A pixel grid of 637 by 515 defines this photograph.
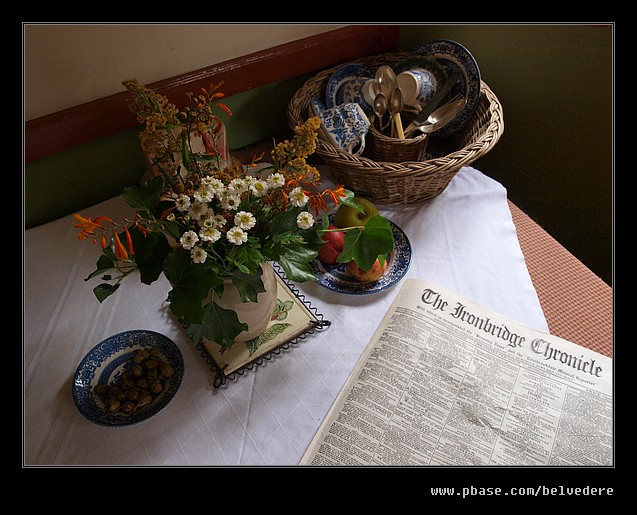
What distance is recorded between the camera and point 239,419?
2.06 ft

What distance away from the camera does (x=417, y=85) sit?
0.95 meters

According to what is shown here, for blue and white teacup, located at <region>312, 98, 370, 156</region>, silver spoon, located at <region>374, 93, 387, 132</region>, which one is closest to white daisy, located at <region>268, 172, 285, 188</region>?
blue and white teacup, located at <region>312, 98, 370, 156</region>

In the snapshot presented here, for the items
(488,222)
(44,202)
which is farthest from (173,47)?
(488,222)

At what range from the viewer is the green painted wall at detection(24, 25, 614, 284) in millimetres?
929

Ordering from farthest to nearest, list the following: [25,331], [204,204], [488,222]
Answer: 1. [488,222]
2. [25,331]
3. [204,204]

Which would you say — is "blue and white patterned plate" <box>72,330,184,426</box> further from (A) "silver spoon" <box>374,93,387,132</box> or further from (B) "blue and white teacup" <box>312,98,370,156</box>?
(A) "silver spoon" <box>374,93,387,132</box>

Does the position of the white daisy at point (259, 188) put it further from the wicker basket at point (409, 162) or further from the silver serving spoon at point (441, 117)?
the silver serving spoon at point (441, 117)

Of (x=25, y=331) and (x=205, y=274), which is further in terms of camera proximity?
(x=25, y=331)

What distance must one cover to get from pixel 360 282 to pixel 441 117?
41 cm

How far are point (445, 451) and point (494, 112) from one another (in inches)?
24.6

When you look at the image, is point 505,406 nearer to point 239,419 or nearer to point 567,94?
point 239,419

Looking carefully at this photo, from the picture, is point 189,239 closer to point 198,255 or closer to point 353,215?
point 198,255

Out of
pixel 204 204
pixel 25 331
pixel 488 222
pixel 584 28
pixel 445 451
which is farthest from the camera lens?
pixel 584 28

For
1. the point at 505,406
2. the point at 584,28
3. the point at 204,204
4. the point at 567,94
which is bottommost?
the point at 505,406
